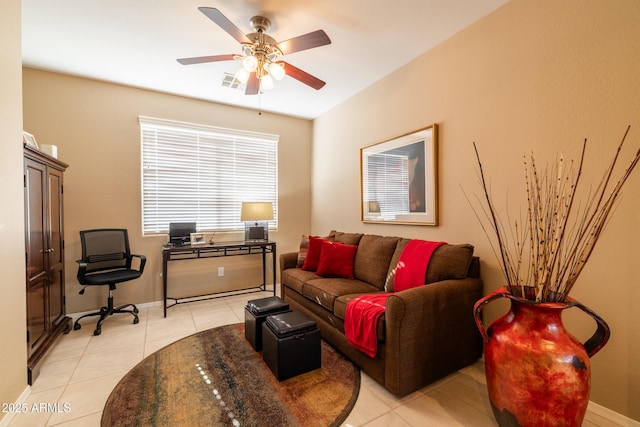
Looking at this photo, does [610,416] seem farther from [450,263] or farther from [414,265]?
[414,265]

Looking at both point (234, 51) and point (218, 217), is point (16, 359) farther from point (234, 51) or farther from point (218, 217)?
point (234, 51)

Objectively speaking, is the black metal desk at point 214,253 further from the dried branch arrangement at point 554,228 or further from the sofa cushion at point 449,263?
the dried branch arrangement at point 554,228

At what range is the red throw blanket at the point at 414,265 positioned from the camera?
2297mm

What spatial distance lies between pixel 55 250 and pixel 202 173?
1.81 meters

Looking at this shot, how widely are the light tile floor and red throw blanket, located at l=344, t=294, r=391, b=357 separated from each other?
0.98ft

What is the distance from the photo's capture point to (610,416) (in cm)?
165

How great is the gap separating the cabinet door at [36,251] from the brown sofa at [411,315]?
216 cm

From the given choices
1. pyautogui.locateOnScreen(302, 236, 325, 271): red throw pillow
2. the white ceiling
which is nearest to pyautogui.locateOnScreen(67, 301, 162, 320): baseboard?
pyautogui.locateOnScreen(302, 236, 325, 271): red throw pillow

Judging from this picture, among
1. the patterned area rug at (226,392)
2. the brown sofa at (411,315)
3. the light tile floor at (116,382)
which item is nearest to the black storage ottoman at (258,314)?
the patterned area rug at (226,392)

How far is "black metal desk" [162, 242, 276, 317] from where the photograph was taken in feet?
10.9

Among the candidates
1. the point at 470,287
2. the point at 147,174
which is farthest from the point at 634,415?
the point at 147,174

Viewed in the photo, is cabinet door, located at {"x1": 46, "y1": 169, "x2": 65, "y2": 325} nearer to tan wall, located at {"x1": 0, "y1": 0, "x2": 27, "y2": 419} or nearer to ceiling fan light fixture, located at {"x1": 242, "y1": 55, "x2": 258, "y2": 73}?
tan wall, located at {"x1": 0, "y1": 0, "x2": 27, "y2": 419}

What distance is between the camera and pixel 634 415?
1.58 metres

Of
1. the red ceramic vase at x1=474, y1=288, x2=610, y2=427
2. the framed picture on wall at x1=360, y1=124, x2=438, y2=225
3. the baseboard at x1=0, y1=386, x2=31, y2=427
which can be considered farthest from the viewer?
the framed picture on wall at x1=360, y1=124, x2=438, y2=225
